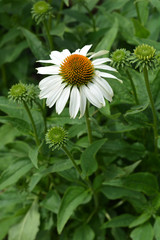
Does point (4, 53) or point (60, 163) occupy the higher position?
point (4, 53)

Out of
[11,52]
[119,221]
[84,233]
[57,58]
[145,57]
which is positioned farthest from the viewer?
[11,52]

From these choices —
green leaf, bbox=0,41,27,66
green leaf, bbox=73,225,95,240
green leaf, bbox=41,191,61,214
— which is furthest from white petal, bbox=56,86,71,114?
green leaf, bbox=0,41,27,66

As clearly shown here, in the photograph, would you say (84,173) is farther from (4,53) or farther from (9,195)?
(4,53)

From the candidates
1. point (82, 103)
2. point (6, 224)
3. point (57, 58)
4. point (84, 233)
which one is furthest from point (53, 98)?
point (6, 224)

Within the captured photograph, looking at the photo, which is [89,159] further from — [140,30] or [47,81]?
[140,30]

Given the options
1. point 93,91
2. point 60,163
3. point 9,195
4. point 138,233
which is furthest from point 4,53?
point 138,233

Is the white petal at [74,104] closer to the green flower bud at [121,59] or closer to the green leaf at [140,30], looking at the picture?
the green flower bud at [121,59]

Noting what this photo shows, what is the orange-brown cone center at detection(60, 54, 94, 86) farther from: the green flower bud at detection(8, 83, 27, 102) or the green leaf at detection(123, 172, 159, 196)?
the green leaf at detection(123, 172, 159, 196)
